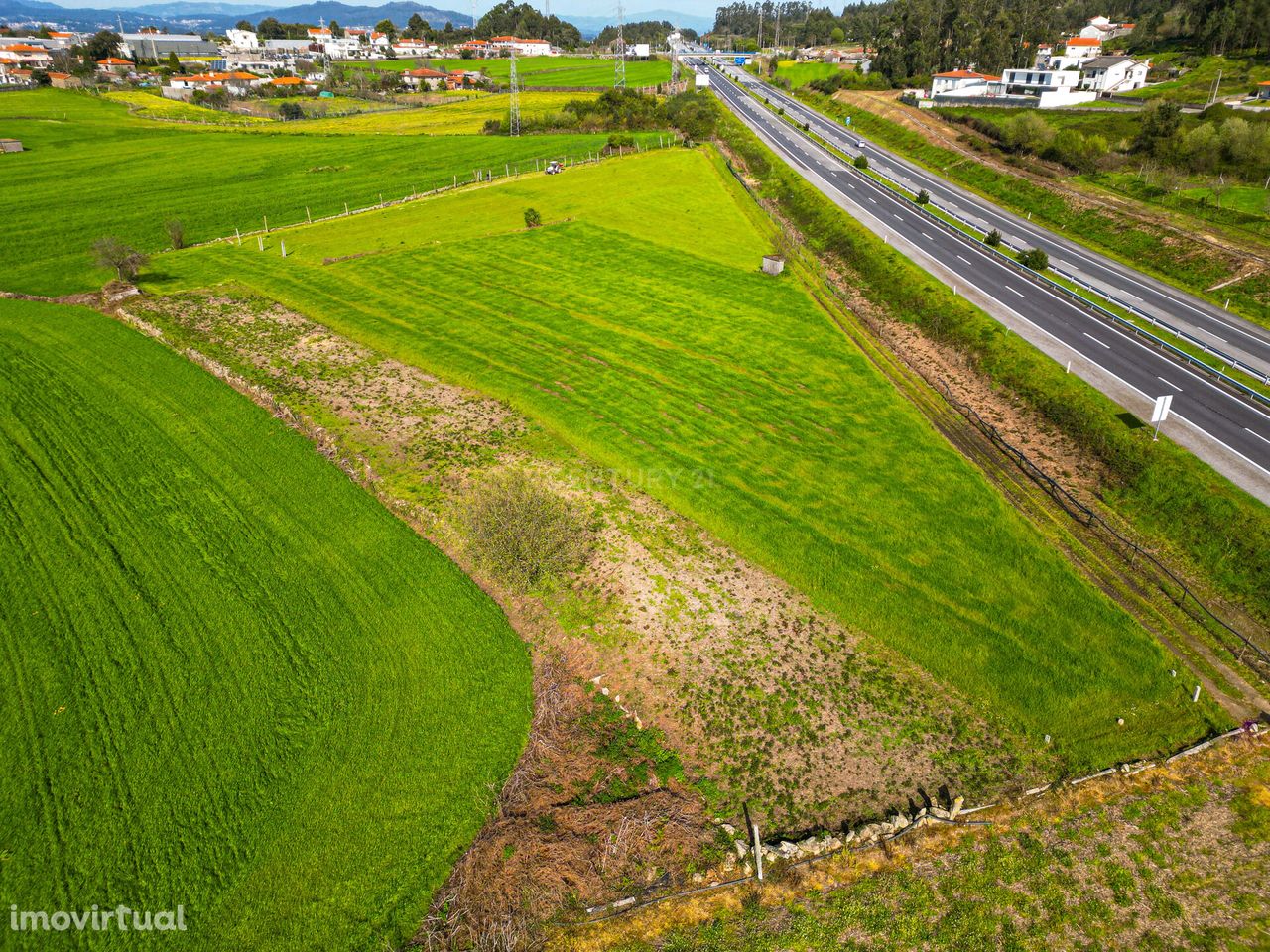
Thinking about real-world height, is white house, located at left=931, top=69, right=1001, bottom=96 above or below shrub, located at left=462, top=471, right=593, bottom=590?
above

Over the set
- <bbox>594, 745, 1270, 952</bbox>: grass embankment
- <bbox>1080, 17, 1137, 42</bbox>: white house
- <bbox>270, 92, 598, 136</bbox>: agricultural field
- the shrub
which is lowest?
<bbox>594, 745, 1270, 952</bbox>: grass embankment

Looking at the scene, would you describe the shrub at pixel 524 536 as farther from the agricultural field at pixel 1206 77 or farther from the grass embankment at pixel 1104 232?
the agricultural field at pixel 1206 77

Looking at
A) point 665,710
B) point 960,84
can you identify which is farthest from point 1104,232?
point 960,84

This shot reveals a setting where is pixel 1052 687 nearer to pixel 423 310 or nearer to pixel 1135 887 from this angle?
pixel 1135 887

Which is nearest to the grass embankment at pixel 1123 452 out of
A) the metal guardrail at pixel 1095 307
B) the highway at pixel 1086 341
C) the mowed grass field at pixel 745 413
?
the highway at pixel 1086 341

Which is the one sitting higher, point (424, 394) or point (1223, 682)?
point (424, 394)

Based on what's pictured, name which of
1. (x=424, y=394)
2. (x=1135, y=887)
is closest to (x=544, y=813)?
(x=1135, y=887)

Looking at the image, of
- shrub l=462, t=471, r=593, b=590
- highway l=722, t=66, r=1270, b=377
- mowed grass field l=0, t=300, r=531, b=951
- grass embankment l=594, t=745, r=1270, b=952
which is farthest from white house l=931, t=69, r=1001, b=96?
grass embankment l=594, t=745, r=1270, b=952

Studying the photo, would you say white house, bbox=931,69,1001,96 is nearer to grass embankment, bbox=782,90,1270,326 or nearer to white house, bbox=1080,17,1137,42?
grass embankment, bbox=782,90,1270,326
